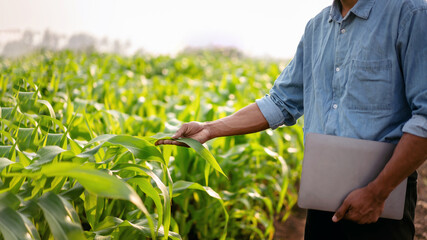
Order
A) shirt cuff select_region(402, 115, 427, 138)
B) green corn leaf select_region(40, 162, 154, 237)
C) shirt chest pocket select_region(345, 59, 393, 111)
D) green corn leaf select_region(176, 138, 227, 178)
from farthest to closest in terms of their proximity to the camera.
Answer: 1. green corn leaf select_region(176, 138, 227, 178)
2. shirt chest pocket select_region(345, 59, 393, 111)
3. shirt cuff select_region(402, 115, 427, 138)
4. green corn leaf select_region(40, 162, 154, 237)

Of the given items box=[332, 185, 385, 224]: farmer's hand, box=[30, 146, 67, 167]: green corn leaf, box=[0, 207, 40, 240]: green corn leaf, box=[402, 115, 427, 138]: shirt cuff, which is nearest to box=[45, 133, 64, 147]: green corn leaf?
box=[30, 146, 67, 167]: green corn leaf

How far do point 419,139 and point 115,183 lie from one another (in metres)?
0.67

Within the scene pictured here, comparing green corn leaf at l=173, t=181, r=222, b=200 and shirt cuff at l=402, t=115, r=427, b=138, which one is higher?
shirt cuff at l=402, t=115, r=427, b=138

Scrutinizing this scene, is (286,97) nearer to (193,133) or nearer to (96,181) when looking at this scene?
(193,133)

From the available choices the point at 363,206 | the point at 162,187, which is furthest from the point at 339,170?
the point at 162,187

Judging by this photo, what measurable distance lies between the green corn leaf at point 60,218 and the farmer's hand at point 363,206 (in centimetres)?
64

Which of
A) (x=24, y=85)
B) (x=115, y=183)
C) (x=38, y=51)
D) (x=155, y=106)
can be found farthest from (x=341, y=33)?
(x=38, y=51)

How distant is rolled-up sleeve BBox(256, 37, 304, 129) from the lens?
4.43ft

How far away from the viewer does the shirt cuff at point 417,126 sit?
3.12 feet

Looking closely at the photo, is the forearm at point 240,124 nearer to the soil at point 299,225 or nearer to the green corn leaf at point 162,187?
the green corn leaf at point 162,187

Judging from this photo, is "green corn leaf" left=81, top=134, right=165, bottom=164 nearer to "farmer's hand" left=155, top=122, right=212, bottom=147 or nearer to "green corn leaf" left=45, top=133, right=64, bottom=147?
"farmer's hand" left=155, top=122, right=212, bottom=147

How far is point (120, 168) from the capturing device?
1.12 metres

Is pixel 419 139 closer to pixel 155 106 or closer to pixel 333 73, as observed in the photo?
pixel 333 73

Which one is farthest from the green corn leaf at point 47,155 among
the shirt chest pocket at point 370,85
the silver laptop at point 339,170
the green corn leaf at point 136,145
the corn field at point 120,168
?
the shirt chest pocket at point 370,85
